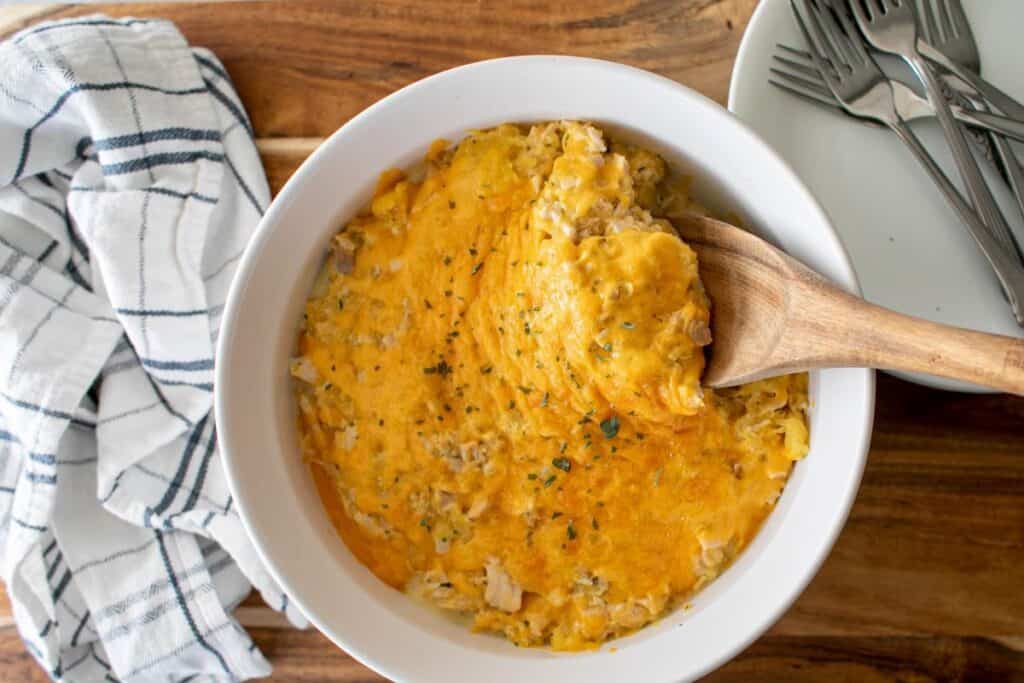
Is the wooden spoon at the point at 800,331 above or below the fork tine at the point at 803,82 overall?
below

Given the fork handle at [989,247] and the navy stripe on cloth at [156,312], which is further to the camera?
the navy stripe on cloth at [156,312]

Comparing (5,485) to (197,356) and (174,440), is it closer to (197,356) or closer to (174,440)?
(174,440)

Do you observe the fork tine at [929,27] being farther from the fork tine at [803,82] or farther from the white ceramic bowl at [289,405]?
the white ceramic bowl at [289,405]

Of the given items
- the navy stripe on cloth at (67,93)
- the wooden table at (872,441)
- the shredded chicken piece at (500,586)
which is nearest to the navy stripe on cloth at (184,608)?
the wooden table at (872,441)

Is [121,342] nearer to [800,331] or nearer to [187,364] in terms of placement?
[187,364]

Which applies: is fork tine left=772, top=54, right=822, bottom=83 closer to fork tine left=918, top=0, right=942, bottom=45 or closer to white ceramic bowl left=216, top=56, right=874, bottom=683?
fork tine left=918, top=0, right=942, bottom=45

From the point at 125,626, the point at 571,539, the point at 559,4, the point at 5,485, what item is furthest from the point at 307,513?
the point at 559,4
